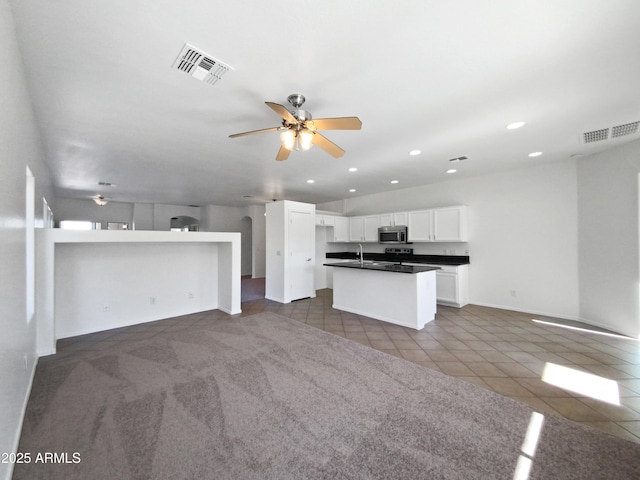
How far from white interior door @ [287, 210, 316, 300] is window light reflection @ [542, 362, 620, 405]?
4253 millimetres

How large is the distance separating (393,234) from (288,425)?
16.4ft

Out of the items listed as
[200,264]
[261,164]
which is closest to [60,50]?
[261,164]

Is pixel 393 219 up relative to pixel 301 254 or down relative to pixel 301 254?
up

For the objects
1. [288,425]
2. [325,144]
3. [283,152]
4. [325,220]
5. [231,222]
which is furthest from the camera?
[231,222]

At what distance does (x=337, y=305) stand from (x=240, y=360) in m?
2.49

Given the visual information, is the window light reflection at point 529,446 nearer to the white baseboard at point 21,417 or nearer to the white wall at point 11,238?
the white wall at point 11,238

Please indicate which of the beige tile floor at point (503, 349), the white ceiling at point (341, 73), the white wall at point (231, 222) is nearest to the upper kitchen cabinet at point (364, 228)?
the beige tile floor at point (503, 349)

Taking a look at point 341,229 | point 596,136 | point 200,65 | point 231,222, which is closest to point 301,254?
point 341,229

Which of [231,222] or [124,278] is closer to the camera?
[124,278]

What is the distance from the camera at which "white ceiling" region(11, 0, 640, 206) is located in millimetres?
1469

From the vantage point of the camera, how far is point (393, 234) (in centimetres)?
610

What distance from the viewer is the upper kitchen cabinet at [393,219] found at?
5945 millimetres

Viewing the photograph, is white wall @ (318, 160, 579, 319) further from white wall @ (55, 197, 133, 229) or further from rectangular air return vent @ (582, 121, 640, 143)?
white wall @ (55, 197, 133, 229)

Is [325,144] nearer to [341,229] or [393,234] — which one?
[393,234]
